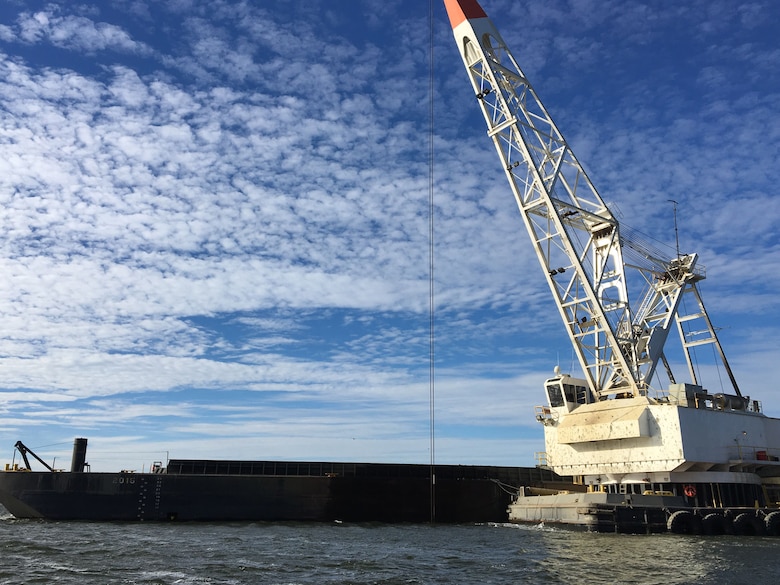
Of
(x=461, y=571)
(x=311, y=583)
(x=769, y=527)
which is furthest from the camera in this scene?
(x=769, y=527)

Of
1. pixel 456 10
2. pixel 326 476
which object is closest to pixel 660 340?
pixel 326 476

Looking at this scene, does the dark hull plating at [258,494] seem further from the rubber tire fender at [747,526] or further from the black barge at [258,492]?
the rubber tire fender at [747,526]

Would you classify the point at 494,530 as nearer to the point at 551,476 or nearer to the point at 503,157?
the point at 551,476

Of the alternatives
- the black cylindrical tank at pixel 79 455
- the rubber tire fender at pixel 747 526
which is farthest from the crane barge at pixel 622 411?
the black cylindrical tank at pixel 79 455

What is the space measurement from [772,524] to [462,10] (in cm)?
3718

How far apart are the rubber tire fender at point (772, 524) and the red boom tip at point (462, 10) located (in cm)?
3605

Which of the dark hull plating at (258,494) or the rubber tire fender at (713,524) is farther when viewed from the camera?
the dark hull plating at (258,494)

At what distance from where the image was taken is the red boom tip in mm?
44219

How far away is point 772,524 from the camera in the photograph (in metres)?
33.8

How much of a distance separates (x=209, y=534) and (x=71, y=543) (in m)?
6.45

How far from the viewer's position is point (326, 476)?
4153cm

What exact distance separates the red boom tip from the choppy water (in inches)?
1336

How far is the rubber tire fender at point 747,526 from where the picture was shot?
111ft

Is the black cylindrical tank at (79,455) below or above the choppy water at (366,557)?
above
